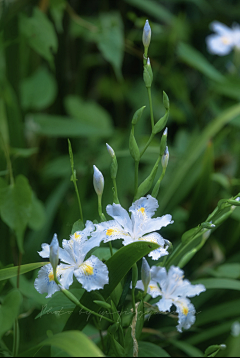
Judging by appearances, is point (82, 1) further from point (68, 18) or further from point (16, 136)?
point (16, 136)

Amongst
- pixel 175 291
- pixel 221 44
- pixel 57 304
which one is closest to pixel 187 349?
pixel 175 291

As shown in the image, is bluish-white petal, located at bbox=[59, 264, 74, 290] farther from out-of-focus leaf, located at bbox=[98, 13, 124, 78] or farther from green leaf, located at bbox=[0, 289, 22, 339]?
out-of-focus leaf, located at bbox=[98, 13, 124, 78]

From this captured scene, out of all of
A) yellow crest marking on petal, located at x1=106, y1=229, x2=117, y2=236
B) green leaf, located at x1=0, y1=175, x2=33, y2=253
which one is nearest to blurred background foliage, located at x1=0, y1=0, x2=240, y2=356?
green leaf, located at x1=0, y1=175, x2=33, y2=253

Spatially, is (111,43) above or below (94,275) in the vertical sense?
above

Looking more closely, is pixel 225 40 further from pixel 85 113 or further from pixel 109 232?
pixel 109 232

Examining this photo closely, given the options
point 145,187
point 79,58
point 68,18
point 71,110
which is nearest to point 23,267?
point 145,187

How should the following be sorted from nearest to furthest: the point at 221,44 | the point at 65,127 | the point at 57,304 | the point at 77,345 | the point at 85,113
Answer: the point at 77,345 → the point at 57,304 → the point at 65,127 → the point at 85,113 → the point at 221,44
